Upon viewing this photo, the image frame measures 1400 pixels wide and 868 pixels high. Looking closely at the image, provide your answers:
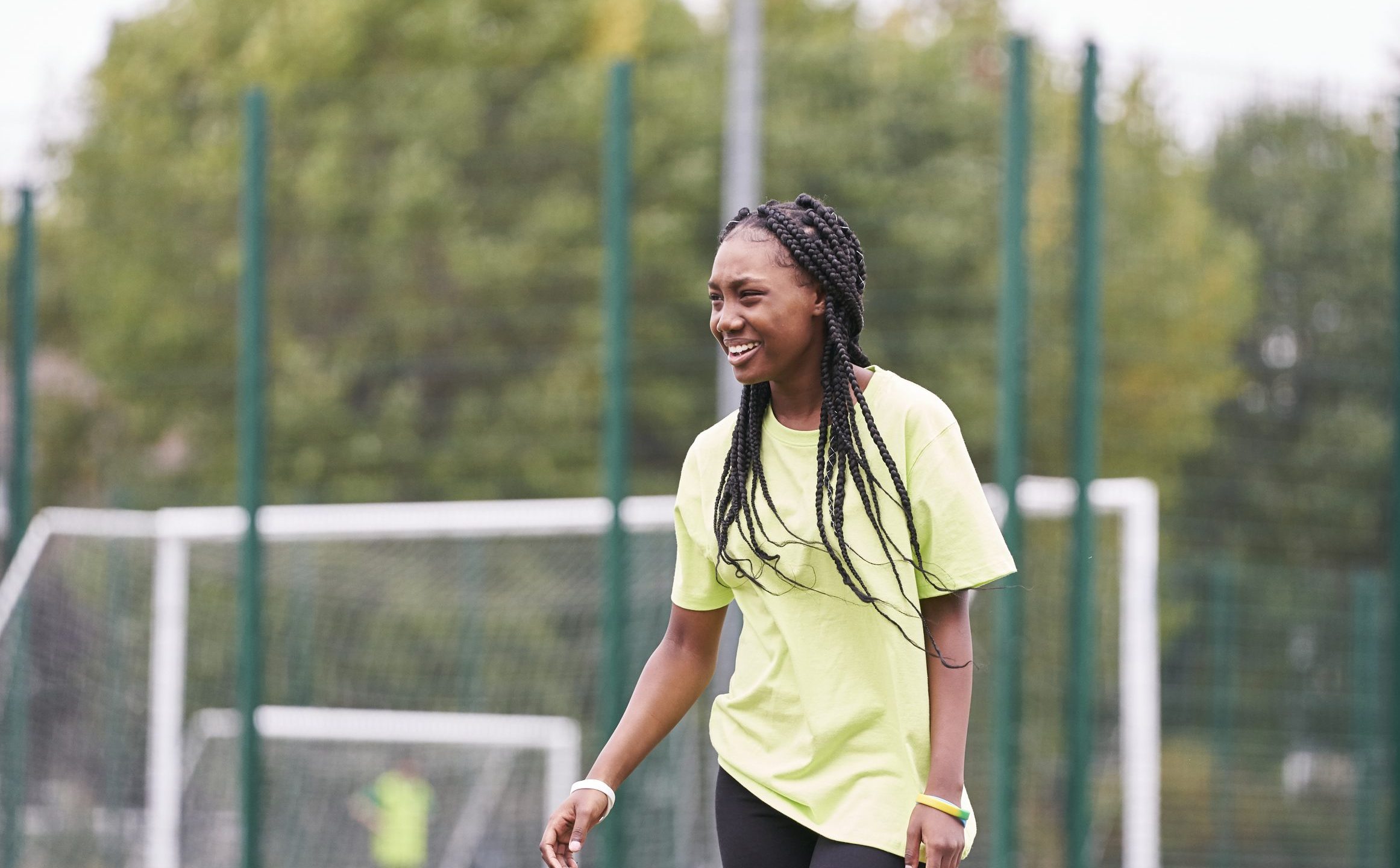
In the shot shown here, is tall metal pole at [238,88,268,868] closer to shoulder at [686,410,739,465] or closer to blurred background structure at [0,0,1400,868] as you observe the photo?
blurred background structure at [0,0,1400,868]

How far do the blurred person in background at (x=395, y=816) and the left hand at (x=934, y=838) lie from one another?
8.23 m

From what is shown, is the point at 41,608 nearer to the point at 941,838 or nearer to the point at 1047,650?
the point at 1047,650

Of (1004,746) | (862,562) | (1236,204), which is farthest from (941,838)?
(1236,204)

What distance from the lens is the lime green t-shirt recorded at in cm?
273

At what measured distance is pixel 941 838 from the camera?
2.63m

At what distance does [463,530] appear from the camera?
9359 millimetres

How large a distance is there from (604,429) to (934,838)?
516cm

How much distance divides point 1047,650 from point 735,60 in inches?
127

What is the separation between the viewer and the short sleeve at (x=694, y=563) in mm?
3008

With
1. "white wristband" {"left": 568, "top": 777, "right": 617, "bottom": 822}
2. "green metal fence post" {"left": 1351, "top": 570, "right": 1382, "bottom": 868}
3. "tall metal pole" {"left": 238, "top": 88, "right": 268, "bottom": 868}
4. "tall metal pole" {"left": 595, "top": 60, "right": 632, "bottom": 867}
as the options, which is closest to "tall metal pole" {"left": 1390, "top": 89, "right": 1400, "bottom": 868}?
"green metal fence post" {"left": 1351, "top": 570, "right": 1382, "bottom": 868}

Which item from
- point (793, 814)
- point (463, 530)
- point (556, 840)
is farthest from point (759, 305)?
point (463, 530)

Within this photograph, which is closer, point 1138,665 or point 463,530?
point 1138,665

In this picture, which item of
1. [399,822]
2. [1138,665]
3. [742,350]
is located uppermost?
[742,350]

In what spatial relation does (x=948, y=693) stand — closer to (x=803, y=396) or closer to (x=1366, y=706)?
(x=803, y=396)
